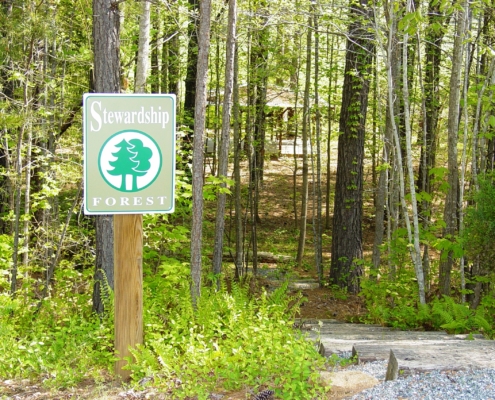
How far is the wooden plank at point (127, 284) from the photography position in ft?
14.1

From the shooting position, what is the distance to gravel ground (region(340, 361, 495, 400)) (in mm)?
3656

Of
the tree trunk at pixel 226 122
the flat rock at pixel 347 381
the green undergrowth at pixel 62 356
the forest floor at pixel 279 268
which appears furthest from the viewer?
the tree trunk at pixel 226 122

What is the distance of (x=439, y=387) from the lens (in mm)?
3766

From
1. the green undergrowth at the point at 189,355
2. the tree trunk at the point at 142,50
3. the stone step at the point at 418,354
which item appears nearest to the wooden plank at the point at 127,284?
the green undergrowth at the point at 189,355

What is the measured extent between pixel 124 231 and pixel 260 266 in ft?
34.8

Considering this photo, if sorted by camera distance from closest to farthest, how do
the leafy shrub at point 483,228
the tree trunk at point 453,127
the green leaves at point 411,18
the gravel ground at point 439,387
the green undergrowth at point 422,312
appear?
the gravel ground at point 439,387
the green leaves at point 411,18
the leafy shrub at point 483,228
the green undergrowth at point 422,312
the tree trunk at point 453,127

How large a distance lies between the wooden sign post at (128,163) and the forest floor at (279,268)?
81cm

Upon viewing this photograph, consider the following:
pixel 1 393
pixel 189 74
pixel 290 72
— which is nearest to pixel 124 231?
pixel 1 393

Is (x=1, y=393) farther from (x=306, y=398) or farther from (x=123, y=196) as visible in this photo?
(x=306, y=398)

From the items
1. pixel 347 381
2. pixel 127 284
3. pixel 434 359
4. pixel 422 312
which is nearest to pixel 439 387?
pixel 434 359

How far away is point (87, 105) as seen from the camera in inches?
158

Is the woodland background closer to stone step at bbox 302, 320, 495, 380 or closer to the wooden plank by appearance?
the wooden plank

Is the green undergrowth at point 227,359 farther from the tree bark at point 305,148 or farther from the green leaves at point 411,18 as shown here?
the tree bark at point 305,148

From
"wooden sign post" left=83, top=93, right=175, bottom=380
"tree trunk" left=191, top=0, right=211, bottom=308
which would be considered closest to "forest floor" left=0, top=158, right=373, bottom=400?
"wooden sign post" left=83, top=93, right=175, bottom=380
